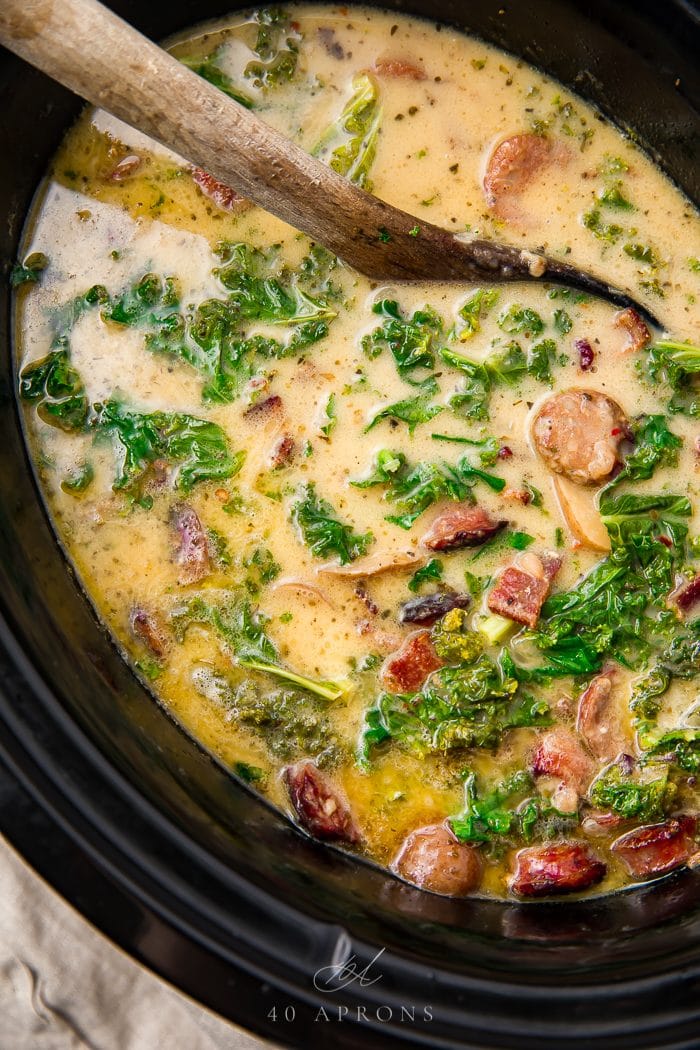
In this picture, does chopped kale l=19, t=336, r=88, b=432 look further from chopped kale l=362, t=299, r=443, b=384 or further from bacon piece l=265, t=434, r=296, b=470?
chopped kale l=362, t=299, r=443, b=384

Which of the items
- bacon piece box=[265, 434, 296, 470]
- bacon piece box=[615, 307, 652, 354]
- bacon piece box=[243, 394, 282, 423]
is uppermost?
bacon piece box=[615, 307, 652, 354]

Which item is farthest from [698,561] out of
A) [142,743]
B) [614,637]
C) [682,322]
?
[142,743]

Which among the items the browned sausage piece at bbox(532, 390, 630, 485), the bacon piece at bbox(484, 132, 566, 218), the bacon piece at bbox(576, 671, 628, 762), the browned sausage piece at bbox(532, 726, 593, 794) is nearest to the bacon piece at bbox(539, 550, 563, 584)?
the browned sausage piece at bbox(532, 390, 630, 485)

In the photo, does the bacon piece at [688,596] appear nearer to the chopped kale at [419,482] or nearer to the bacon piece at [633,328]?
the chopped kale at [419,482]

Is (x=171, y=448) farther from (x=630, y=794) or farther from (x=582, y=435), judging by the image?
(x=630, y=794)

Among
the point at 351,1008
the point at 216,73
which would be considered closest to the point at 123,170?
the point at 216,73

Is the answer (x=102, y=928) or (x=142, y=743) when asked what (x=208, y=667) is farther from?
(x=102, y=928)
